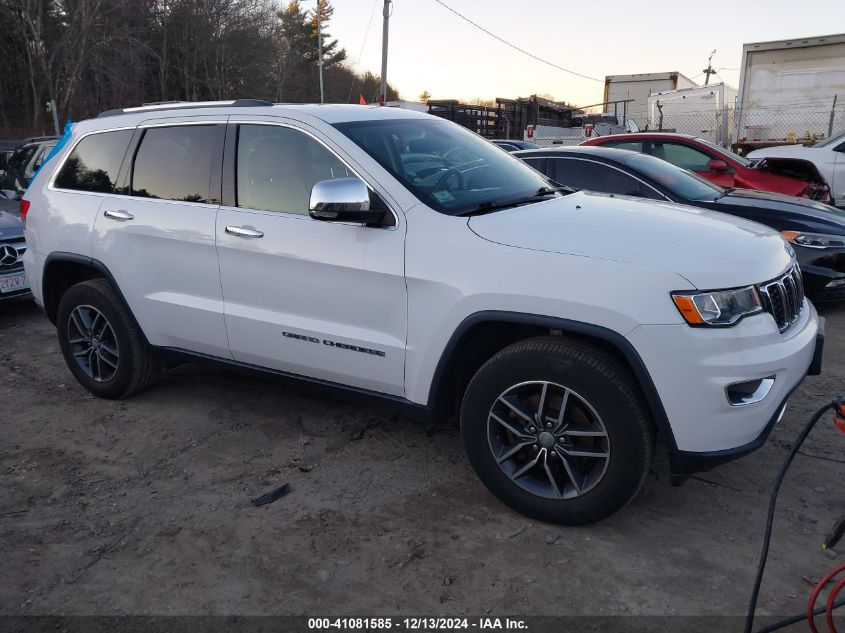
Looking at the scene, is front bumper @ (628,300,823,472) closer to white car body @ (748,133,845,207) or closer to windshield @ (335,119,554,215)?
windshield @ (335,119,554,215)

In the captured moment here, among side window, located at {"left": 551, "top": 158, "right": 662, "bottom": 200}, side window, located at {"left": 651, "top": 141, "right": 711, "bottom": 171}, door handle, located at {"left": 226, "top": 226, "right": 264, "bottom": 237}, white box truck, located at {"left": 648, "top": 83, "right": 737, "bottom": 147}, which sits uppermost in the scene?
white box truck, located at {"left": 648, "top": 83, "right": 737, "bottom": 147}

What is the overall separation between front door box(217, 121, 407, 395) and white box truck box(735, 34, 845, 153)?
17.3m

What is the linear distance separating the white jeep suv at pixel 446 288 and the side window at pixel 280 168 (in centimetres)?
1

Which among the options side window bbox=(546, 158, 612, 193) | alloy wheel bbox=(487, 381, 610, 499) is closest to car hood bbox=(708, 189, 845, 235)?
side window bbox=(546, 158, 612, 193)

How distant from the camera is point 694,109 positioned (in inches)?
859

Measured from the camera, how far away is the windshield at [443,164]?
339 centimetres

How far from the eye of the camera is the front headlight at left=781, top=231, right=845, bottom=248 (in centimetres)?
588

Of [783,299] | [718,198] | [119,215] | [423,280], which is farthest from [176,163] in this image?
[718,198]

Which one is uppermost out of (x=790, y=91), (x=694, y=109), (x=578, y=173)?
(x=790, y=91)

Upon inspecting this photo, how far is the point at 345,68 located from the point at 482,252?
74349mm

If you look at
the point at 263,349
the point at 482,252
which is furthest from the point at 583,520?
the point at 263,349

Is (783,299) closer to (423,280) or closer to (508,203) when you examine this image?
(508,203)

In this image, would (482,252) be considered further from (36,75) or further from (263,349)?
(36,75)

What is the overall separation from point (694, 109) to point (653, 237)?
69.8ft
